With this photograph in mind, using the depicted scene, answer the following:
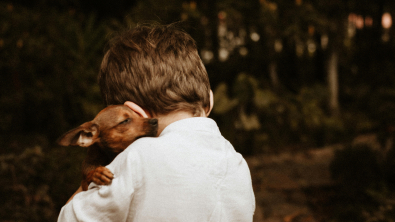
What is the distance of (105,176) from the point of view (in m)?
1.09

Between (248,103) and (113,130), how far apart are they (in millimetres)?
6056

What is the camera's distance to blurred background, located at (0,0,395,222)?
409cm

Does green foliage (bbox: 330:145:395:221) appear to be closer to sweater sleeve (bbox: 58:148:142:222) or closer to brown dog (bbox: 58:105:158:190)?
brown dog (bbox: 58:105:158:190)

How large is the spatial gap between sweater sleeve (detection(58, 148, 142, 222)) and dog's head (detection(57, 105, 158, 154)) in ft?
1.02

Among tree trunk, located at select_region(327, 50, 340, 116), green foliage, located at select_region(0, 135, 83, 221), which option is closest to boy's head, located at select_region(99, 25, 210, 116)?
green foliage, located at select_region(0, 135, 83, 221)

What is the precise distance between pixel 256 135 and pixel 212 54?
2.75m

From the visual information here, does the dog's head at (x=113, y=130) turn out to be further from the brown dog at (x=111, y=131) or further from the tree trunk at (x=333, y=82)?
the tree trunk at (x=333, y=82)

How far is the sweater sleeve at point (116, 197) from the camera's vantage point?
105 centimetres

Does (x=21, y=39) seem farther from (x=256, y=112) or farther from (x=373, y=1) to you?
(x=373, y=1)

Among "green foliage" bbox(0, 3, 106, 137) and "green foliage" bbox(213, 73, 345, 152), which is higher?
"green foliage" bbox(0, 3, 106, 137)

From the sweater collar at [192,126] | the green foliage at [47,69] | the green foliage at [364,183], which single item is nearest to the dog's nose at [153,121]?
the sweater collar at [192,126]

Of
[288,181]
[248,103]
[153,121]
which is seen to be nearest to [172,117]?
[153,121]

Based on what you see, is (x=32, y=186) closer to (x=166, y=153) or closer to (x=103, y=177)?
(x=103, y=177)

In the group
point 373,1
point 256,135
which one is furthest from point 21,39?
point 373,1
